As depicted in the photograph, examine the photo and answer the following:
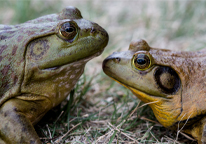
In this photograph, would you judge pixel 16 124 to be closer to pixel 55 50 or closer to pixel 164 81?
pixel 55 50

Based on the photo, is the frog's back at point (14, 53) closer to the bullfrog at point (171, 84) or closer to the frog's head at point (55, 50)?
the frog's head at point (55, 50)

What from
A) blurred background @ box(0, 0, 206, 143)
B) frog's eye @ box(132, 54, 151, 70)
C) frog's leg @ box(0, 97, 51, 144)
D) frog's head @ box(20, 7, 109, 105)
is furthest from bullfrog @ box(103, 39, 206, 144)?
blurred background @ box(0, 0, 206, 143)

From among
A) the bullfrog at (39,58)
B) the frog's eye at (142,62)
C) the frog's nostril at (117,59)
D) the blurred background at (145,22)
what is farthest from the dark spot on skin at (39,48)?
the blurred background at (145,22)

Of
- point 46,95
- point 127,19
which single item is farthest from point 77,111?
point 127,19

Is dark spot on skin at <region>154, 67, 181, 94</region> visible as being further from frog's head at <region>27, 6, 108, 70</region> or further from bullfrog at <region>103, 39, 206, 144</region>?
frog's head at <region>27, 6, 108, 70</region>

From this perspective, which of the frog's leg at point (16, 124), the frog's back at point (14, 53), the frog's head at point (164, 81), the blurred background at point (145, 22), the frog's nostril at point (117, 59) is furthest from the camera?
the blurred background at point (145, 22)

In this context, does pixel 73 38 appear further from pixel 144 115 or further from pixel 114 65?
pixel 144 115
